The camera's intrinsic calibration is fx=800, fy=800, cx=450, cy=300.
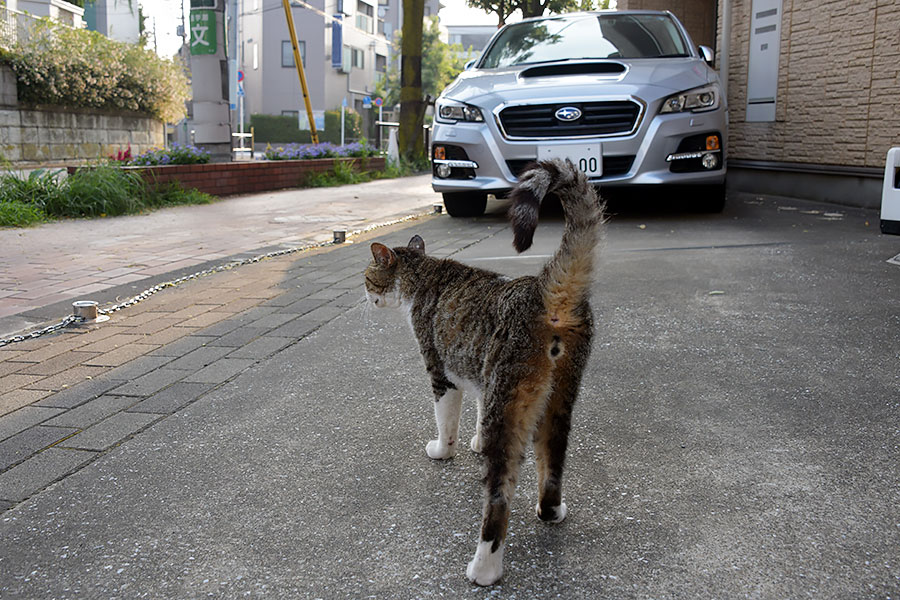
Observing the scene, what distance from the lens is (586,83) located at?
8.00 meters

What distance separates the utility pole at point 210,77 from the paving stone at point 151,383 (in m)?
11.4

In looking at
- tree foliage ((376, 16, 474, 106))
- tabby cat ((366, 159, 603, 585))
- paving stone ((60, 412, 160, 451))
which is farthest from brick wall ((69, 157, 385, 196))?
tree foliage ((376, 16, 474, 106))

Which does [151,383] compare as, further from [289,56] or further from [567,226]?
[289,56]

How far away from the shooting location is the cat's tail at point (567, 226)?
6.82 feet

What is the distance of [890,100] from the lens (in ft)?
31.1

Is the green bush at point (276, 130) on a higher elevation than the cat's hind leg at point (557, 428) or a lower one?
higher

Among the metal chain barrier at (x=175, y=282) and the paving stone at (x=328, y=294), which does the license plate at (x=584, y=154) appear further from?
the paving stone at (x=328, y=294)

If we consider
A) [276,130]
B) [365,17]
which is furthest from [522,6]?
[365,17]

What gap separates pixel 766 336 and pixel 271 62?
5631 centimetres

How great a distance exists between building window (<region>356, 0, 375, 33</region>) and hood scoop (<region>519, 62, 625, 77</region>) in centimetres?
6139

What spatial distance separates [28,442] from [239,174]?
11.4 metres

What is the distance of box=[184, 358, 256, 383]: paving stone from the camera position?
381 centimetres

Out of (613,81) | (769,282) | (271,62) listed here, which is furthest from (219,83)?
(271,62)

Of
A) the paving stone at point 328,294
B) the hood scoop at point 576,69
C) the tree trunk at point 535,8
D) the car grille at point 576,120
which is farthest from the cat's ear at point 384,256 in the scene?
the tree trunk at point 535,8
